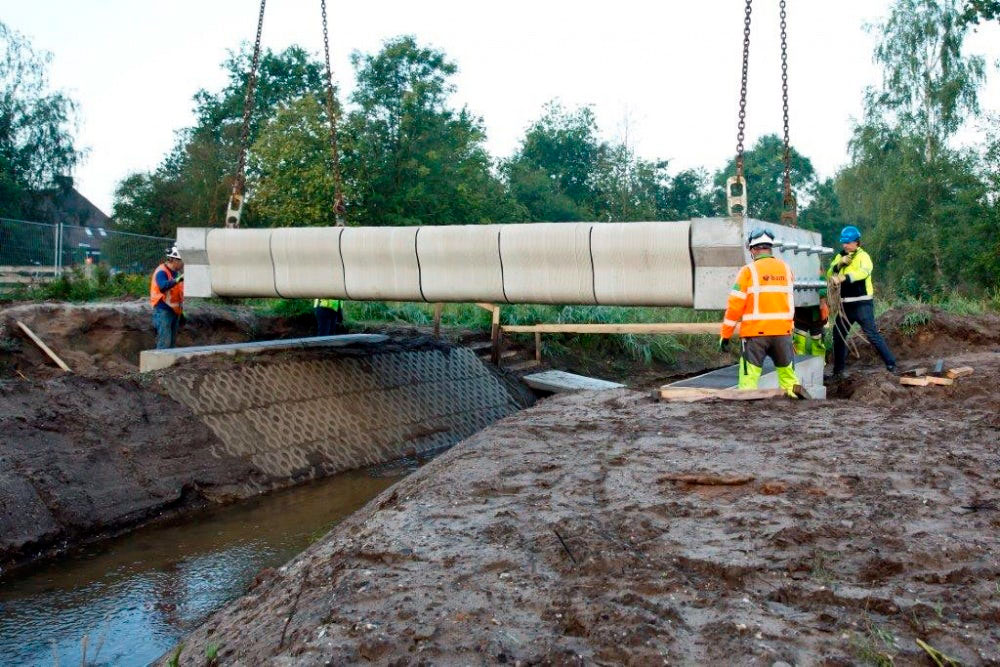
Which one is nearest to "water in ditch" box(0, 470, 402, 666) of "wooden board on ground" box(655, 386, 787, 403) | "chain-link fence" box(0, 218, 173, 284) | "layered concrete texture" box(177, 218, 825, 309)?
"layered concrete texture" box(177, 218, 825, 309)

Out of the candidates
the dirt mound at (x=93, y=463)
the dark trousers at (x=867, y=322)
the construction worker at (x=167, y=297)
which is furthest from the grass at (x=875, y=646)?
the construction worker at (x=167, y=297)

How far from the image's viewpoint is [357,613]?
13.7 ft

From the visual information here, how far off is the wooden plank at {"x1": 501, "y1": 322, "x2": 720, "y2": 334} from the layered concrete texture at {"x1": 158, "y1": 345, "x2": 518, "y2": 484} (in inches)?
88.9

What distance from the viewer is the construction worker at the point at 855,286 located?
12.1m

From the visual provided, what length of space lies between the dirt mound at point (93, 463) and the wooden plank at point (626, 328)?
731 cm

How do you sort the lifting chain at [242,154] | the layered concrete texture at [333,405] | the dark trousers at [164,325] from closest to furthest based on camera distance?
the layered concrete texture at [333,405] → the lifting chain at [242,154] → the dark trousers at [164,325]

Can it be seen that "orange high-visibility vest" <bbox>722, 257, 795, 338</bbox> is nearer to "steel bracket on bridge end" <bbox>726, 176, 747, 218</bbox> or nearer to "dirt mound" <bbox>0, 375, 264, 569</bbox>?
"steel bracket on bridge end" <bbox>726, 176, 747, 218</bbox>

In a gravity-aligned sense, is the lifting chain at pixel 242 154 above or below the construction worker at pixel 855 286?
above

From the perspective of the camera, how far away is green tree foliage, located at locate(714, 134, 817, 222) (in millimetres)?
55031

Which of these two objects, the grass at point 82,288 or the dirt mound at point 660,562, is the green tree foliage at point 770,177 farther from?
the dirt mound at point 660,562

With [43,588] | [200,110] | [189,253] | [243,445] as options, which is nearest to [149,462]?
[243,445]

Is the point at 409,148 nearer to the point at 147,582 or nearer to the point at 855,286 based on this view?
the point at 855,286

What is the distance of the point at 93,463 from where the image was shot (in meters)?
9.27

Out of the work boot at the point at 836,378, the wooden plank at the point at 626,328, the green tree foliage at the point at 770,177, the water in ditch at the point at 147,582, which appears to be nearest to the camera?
the water in ditch at the point at 147,582
